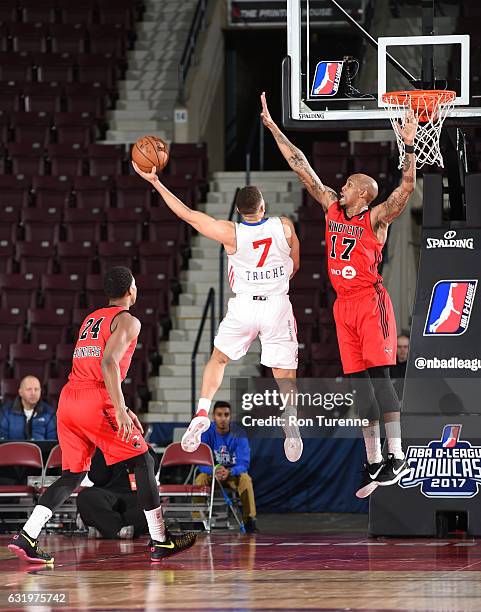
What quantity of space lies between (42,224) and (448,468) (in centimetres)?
837

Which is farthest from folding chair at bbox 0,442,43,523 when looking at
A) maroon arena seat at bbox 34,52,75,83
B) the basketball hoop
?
maroon arena seat at bbox 34,52,75,83

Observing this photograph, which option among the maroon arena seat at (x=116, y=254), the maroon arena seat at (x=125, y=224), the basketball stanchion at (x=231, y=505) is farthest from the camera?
the maroon arena seat at (x=125, y=224)

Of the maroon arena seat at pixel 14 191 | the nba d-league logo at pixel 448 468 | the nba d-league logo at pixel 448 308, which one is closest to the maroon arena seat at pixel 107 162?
the maroon arena seat at pixel 14 191

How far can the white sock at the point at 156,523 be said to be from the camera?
34.5 ft

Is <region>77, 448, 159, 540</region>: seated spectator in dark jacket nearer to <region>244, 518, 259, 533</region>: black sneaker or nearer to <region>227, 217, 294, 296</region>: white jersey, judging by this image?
<region>244, 518, 259, 533</region>: black sneaker

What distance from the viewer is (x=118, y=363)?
10.1 m

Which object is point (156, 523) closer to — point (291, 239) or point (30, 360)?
point (291, 239)

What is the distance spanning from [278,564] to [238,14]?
47.0 feet

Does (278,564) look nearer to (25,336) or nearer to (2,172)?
(25,336)

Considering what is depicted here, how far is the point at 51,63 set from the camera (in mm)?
21719

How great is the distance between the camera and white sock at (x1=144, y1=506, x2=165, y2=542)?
34.5 ft

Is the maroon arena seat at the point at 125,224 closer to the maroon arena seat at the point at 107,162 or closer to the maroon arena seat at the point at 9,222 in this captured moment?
the maroon arena seat at the point at 107,162

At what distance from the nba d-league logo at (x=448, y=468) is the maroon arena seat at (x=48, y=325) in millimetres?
6290

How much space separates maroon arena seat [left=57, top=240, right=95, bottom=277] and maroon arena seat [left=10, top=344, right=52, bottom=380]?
145cm
